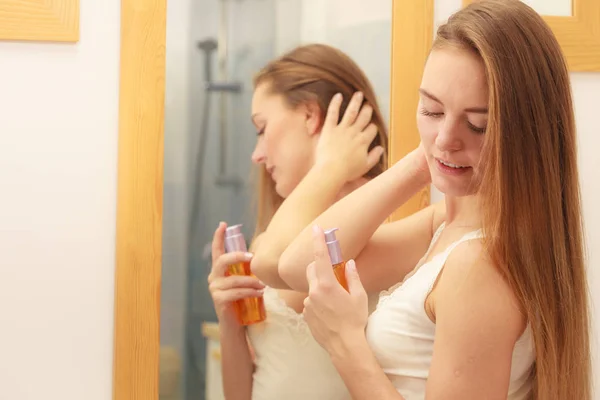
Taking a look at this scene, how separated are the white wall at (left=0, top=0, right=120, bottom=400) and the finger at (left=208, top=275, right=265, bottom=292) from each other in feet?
0.74

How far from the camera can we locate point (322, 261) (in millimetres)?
1222

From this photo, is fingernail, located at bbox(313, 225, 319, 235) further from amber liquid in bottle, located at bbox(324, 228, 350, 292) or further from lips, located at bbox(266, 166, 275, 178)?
lips, located at bbox(266, 166, 275, 178)

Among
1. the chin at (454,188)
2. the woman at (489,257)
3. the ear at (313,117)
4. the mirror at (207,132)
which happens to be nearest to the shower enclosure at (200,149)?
the mirror at (207,132)

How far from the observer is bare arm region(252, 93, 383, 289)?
4.76 feet

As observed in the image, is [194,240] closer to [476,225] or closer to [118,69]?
[118,69]

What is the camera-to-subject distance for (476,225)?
1.18 metres

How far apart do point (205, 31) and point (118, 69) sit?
0.64 feet

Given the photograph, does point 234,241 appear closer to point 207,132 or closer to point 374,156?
point 207,132

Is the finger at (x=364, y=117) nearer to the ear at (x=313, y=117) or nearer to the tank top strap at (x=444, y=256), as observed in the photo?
the ear at (x=313, y=117)

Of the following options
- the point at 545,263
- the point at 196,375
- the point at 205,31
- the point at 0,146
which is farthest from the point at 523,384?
the point at 0,146

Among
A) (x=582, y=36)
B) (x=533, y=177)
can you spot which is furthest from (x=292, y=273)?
(x=582, y=36)

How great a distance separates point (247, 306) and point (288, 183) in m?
0.25

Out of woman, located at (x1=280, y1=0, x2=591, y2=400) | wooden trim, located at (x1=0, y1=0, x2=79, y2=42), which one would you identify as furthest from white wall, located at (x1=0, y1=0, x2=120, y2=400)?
woman, located at (x1=280, y1=0, x2=591, y2=400)

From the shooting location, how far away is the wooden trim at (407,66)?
156cm
